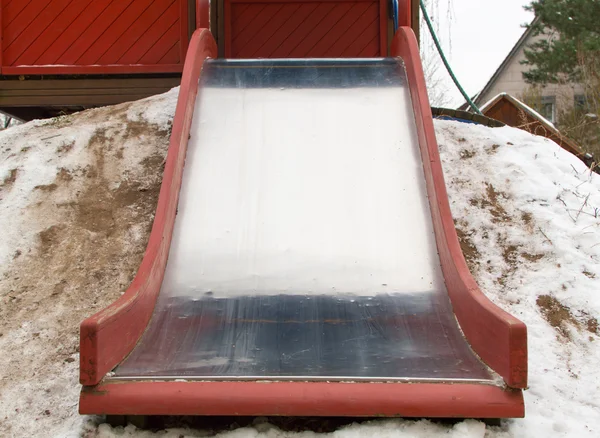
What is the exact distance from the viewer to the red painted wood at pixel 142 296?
1.85 meters

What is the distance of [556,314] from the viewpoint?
2746 mm

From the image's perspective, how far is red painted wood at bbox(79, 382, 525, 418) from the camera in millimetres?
1836

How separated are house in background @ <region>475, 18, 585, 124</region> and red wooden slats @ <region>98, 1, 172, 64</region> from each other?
550 inches

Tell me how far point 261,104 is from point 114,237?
4.04 ft

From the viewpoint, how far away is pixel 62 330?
2.63 meters

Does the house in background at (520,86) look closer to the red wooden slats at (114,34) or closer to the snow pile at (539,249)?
the snow pile at (539,249)

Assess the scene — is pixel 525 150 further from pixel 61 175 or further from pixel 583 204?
pixel 61 175

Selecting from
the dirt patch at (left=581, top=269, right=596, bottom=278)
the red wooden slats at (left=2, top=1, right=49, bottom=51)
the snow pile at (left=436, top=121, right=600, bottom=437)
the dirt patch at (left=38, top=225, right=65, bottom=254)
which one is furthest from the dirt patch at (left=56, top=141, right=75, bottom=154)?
the dirt patch at (left=581, top=269, right=596, bottom=278)

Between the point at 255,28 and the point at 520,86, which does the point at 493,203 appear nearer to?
the point at 255,28

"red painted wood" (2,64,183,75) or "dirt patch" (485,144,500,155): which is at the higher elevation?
"red painted wood" (2,64,183,75)

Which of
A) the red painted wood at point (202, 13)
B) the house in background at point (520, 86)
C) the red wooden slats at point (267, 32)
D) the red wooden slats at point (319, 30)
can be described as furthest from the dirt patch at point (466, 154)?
the house in background at point (520, 86)

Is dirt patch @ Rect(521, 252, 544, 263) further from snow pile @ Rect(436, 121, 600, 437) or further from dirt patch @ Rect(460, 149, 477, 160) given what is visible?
dirt patch @ Rect(460, 149, 477, 160)

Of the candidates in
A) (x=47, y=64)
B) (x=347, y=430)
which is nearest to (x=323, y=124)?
(x=347, y=430)

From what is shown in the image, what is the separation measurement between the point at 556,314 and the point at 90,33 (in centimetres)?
466
